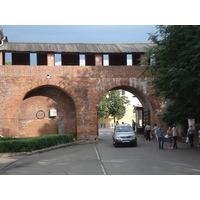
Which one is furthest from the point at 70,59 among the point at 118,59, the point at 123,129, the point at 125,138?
the point at 125,138

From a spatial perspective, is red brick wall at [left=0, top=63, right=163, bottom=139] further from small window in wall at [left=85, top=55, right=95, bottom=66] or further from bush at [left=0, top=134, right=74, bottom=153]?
bush at [left=0, top=134, right=74, bottom=153]

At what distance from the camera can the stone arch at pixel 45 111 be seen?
25.3 m

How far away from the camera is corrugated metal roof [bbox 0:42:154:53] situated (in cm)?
2486

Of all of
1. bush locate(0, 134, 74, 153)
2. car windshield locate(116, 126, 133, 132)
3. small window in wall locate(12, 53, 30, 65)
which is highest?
small window in wall locate(12, 53, 30, 65)

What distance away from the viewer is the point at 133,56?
2792cm

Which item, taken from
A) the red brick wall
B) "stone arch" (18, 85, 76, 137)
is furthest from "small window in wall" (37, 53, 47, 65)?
"stone arch" (18, 85, 76, 137)

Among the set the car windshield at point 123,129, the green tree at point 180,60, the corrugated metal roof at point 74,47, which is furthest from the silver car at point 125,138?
the corrugated metal roof at point 74,47

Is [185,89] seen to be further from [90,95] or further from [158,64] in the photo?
[90,95]

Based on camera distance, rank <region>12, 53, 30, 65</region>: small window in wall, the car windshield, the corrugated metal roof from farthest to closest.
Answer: <region>12, 53, 30, 65</region>: small window in wall, the corrugated metal roof, the car windshield

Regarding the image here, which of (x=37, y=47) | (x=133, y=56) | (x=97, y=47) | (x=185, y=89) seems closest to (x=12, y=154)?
(x=185, y=89)

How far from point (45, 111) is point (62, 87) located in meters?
2.79

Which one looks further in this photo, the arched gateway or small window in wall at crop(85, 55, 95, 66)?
small window in wall at crop(85, 55, 95, 66)

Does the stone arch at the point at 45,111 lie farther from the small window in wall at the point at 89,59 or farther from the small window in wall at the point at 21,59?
the small window in wall at the point at 89,59

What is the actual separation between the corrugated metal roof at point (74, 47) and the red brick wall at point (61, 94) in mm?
1439
